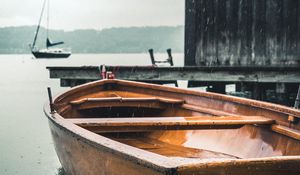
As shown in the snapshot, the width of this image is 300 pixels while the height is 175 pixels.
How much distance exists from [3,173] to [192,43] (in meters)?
7.30

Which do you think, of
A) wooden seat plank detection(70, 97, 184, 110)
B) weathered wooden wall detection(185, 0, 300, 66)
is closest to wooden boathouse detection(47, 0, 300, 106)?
weathered wooden wall detection(185, 0, 300, 66)

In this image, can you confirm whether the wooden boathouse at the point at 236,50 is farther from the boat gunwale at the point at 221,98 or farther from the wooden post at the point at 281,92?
the boat gunwale at the point at 221,98

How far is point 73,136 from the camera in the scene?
4.30 m

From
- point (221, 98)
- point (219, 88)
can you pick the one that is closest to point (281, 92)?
point (219, 88)

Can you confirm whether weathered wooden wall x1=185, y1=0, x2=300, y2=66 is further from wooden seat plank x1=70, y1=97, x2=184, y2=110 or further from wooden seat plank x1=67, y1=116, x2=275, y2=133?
wooden seat plank x1=67, y1=116, x2=275, y2=133

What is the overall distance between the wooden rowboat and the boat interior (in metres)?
0.01

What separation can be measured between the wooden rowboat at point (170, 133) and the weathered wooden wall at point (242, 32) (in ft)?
17.5

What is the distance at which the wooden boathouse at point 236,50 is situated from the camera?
36.6 feet

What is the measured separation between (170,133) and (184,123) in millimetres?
1669

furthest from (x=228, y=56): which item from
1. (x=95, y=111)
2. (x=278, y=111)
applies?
(x=278, y=111)

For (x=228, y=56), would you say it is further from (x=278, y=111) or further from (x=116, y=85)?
(x=278, y=111)

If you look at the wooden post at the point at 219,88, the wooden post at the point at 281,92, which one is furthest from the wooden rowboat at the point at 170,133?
the wooden post at the point at 219,88

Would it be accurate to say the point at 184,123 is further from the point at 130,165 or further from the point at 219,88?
the point at 219,88

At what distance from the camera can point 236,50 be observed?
42.4 ft
